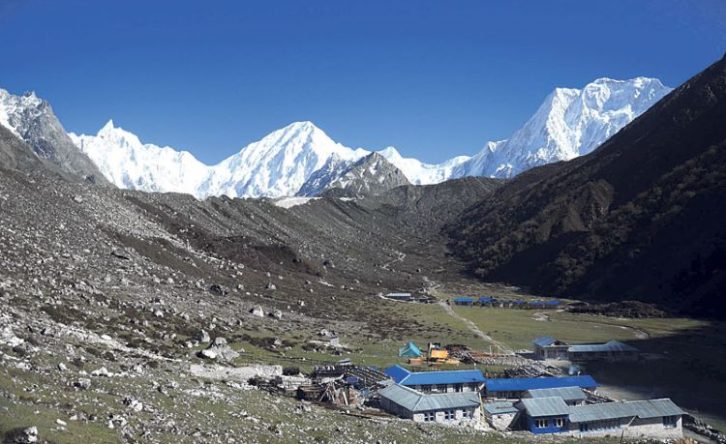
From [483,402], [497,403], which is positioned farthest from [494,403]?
[483,402]

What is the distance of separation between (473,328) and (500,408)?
172 feet

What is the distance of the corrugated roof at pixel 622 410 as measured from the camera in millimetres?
51094

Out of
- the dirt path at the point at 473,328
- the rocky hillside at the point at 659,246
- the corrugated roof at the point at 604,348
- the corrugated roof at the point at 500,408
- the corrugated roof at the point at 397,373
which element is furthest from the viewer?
the rocky hillside at the point at 659,246

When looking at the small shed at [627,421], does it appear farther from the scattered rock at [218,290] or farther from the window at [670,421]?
the scattered rock at [218,290]

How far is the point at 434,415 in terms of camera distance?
164ft

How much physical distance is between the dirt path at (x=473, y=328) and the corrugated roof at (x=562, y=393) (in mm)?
28238

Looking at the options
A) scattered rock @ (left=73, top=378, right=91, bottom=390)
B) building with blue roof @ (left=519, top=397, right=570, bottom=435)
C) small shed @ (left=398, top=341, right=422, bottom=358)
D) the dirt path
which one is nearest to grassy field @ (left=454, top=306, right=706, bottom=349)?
the dirt path

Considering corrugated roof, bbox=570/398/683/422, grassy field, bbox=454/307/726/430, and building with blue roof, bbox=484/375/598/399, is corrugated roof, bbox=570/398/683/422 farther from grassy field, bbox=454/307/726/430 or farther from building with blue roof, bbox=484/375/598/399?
building with blue roof, bbox=484/375/598/399

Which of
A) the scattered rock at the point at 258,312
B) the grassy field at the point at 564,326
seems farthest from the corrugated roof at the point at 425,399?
the grassy field at the point at 564,326

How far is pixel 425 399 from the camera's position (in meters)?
50.3

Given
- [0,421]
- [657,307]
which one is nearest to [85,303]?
[0,421]

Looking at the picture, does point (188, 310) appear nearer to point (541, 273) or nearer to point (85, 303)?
point (85, 303)

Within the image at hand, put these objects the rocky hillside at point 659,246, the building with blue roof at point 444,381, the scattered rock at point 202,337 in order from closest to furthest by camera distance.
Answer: the building with blue roof at point 444,381, the scattered rock at point 202,337, the rocky hillside at point 659,246

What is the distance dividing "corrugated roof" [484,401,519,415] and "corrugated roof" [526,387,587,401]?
87.8 inches
